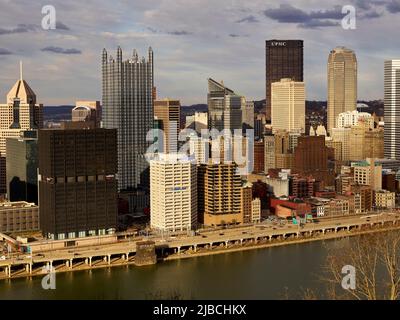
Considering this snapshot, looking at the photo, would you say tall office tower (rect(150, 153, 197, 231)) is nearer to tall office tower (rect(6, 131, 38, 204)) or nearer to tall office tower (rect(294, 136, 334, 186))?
tall office tower (rect(6, 131, 38, 204))

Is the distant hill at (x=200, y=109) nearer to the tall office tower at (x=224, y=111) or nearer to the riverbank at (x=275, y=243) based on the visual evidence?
the tall office tower at (x=224, y=111)

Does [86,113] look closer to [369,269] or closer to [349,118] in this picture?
[349,118]

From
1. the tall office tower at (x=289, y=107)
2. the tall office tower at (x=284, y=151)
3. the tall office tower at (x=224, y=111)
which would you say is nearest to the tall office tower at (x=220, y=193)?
the tall office tower at (x=284, y=151)

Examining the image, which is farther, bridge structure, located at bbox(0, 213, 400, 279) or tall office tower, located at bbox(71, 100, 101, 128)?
tall office tower, located at bbox(71, 100, 101, 128)

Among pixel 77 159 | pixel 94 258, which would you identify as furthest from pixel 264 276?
pixel 77 159

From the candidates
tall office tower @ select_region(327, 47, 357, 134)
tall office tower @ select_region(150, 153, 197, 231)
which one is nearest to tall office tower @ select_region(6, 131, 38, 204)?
tall office tower @ select_region(150, 153, 197, 231)
